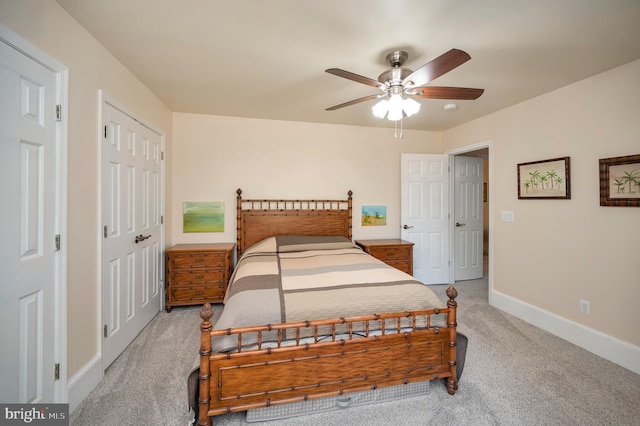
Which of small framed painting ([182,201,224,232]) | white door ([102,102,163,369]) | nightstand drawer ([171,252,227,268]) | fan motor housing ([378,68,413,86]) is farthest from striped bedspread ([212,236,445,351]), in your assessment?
fan motor housing ([378,68,413,86])

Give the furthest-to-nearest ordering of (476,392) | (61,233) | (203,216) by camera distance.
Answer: (203,216) → (476,392) → (61,233)

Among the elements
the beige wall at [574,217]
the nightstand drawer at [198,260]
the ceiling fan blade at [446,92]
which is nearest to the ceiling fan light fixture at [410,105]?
the ceiling fan blade at [446,92]

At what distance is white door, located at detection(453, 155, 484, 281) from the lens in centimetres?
436

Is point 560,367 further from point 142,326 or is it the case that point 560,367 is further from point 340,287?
point 142,326

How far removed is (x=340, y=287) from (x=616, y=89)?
2885 millimetres

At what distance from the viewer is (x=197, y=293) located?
3.17 metres

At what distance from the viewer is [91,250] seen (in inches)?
74.1

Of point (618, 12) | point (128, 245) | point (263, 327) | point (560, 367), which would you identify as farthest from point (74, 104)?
point (560, 367)

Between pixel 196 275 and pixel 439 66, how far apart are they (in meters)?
3.20

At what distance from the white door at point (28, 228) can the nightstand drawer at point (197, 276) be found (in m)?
1.60

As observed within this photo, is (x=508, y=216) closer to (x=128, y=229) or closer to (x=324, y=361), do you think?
(x=324, y=361)

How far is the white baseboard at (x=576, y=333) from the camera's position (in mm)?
2119

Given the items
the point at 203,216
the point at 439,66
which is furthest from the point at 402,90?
the point at 203,216

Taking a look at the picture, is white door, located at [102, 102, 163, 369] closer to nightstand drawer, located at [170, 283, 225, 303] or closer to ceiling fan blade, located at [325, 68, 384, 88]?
nightstand drawer, located at [170, 283, 225, 303]
